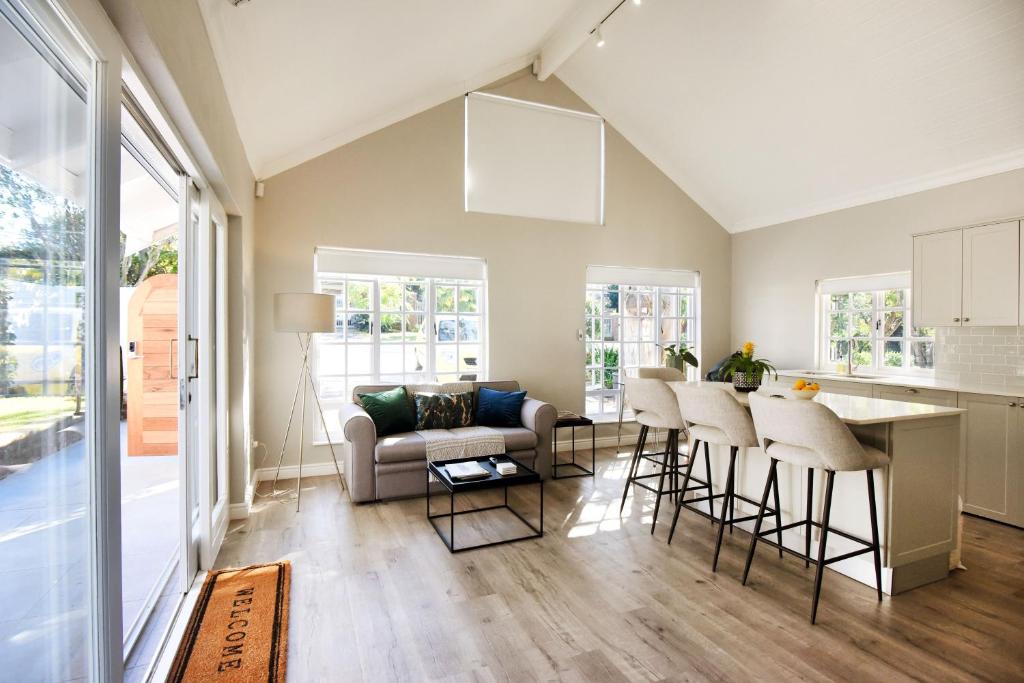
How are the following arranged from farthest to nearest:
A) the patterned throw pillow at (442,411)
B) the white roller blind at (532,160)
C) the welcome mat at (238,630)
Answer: the white roller blind at (532,160)
the patterned throw pillow at (442,411)
the welcome mat at (238,630)

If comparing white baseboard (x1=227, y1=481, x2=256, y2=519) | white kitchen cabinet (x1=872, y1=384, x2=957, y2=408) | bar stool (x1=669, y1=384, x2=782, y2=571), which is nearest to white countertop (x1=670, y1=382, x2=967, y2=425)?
bar stool (x1=669, y1=384, x2=782, y2=571)

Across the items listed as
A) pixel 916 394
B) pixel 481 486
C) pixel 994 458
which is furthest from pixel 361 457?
pixel 994 458

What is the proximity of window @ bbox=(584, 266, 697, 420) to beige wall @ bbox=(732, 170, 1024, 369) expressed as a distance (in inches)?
28.7

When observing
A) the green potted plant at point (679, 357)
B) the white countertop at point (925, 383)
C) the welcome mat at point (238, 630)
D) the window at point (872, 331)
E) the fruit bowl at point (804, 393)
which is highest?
the window at point (872, 331)

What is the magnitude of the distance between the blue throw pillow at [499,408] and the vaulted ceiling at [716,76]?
2.77 metres

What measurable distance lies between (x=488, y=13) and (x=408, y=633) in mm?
4234

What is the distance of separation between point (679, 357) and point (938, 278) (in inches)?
101

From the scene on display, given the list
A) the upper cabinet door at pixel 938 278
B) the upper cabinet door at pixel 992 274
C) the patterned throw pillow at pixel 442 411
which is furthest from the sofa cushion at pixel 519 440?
the upper cabinet door at pixel 992 274

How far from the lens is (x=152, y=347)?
3.29 m

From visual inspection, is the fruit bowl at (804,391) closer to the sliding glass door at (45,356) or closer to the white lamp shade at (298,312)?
the sliding glass door at (45,356)

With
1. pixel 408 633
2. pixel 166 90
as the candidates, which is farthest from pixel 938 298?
pixel 166 90

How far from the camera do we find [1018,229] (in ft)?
12.7

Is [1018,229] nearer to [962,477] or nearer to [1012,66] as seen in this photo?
[1012,66]

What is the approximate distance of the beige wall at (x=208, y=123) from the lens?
5.13 feet
